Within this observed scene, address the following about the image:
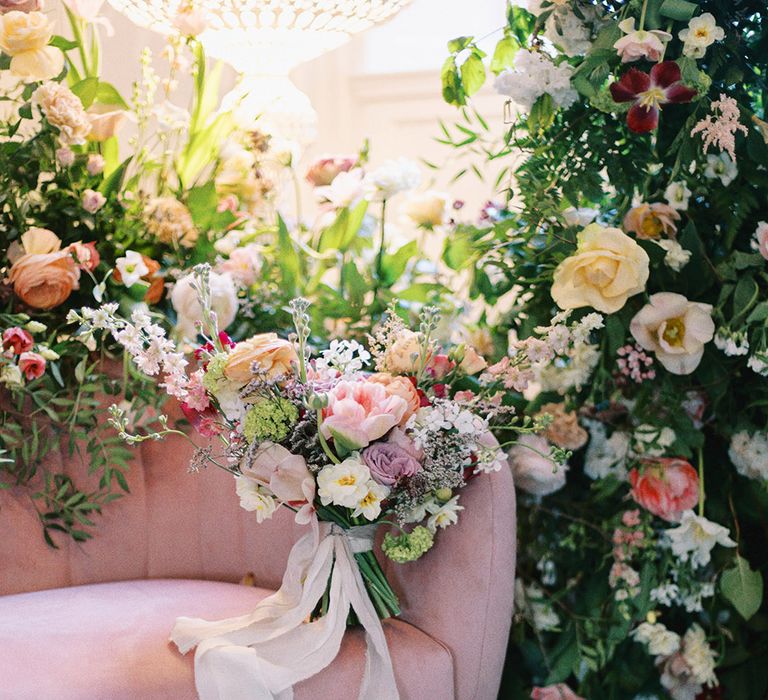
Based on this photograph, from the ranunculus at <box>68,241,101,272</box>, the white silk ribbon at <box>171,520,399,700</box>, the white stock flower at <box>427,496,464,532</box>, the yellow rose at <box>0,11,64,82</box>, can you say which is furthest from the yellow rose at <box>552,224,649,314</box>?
the yellow rose at <box>0,11,64,82</box>

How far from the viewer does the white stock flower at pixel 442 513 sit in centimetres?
142

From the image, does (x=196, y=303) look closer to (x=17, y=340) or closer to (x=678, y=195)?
(x=17, y=340)

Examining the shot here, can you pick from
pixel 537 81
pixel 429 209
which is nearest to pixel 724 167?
pixel 537 81

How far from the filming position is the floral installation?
150cm

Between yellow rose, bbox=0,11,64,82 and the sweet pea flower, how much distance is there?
91 cm

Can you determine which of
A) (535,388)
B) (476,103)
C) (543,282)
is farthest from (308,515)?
(476,103)

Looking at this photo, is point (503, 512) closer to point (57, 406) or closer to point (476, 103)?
point (57, 406)

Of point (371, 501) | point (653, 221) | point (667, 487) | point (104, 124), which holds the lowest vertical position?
point (667, 487)

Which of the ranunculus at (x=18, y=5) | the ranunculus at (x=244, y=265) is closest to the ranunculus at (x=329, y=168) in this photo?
the ranunculus at (x=244, y=265)

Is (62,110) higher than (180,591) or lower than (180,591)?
higher

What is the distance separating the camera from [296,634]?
1.39 metres

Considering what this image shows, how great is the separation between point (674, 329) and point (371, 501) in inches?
22.8

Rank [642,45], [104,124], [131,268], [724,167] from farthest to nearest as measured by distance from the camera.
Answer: [104,124] → [131,268] → [724,167] → [642,45]

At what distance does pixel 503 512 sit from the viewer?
150 cm
